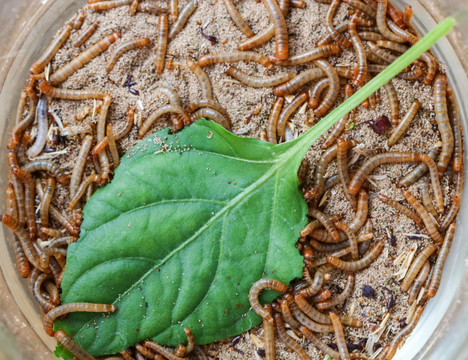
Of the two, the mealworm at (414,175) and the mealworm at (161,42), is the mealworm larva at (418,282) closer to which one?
the mealworm at (414,175)

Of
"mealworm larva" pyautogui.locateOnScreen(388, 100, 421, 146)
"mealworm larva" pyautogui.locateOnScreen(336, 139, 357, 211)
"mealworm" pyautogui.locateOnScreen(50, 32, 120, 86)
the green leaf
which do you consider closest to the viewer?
the green leaf

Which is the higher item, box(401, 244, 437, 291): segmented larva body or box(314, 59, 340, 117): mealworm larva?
box(314, 59, 340, 117): mealworm larva

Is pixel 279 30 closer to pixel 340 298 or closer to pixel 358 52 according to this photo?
pixel 358 52

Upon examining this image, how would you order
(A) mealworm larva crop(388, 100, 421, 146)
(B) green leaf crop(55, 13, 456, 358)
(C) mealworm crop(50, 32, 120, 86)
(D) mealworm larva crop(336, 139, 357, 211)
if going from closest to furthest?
(B) green leaf crop(55, 13, 456, 358), (D) mealworm larva crop(336, 139, 357, 211), (A) mealworm larva crop(388, 100, 421, 146), (C) mealworm crop(50, 32, 120, 86)

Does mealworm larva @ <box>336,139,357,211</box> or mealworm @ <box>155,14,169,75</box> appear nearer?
mealworm larva @ <box>336,139,357,211</box>

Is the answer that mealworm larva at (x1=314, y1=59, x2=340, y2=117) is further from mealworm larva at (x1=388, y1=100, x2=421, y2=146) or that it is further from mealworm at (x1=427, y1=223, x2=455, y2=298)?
mealworm at (x1=427, y1=223, x2=455, y2=298)

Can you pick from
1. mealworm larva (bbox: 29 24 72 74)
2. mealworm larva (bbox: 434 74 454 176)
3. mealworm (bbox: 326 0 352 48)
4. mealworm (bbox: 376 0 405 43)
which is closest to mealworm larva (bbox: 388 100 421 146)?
mealworm larva (bbox: 434 74 454 176)
